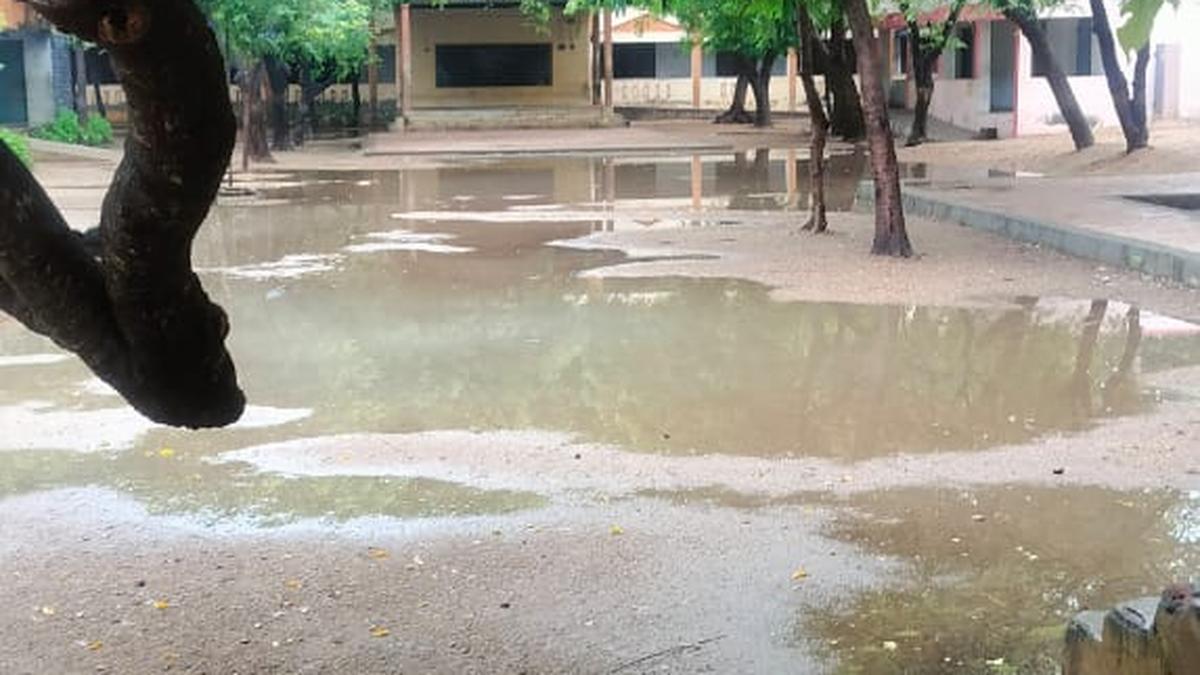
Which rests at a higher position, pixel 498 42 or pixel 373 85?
pixel 498 42

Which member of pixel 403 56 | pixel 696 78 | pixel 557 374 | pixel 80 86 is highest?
pixel 403 56

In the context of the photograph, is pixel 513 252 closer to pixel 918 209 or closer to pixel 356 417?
pixel 918 209

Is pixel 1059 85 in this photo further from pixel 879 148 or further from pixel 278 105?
pixel 278 105

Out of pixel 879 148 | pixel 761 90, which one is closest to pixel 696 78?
pixel 761 90

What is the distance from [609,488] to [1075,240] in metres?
8.65

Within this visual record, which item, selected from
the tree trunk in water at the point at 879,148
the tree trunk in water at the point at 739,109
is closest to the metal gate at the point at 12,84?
the tree trunk in water at the point at 739,109

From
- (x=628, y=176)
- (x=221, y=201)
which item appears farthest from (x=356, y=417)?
(x=628, y=176)

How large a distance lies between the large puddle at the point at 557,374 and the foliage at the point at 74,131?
23.4 meters

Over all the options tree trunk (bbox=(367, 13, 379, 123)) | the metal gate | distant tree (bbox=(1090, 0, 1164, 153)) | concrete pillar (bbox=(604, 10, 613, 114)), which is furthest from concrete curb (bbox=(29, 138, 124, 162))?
distant tree (bbox=(1090, 0, 1164, 153))

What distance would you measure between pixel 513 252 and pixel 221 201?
8284 millimetres

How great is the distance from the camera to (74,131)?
119ft

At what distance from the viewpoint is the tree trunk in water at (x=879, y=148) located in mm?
13906

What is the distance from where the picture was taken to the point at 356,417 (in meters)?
8.34

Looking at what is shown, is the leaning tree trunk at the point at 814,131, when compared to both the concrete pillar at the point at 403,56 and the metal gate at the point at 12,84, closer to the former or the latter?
the concrete pillar at the point at 403,56
